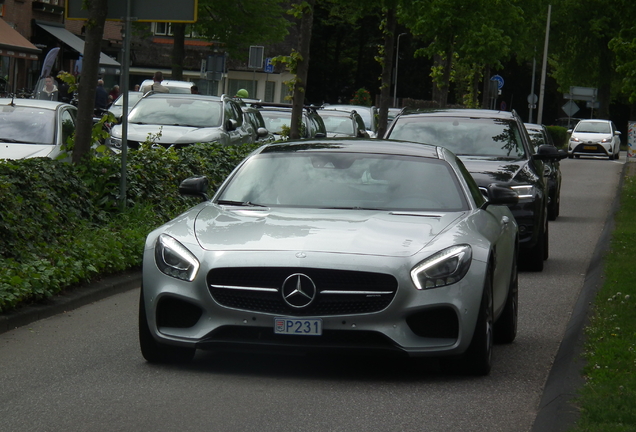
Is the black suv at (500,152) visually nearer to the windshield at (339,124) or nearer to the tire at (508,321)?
the tire at (508,321)

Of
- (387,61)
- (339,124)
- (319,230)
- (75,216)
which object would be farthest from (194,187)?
(339,124)

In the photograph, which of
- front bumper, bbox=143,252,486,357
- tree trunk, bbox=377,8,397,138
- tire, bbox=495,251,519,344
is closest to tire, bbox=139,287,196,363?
front bumper, bbox=143,252,486,357

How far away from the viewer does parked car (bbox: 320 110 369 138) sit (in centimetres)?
2938

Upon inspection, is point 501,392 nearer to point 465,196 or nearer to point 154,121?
point 465,196

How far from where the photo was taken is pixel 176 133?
20375 mm

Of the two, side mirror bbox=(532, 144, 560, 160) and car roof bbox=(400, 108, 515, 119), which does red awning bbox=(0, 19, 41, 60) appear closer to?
car roof bbox=(400, 108, 515, 119)

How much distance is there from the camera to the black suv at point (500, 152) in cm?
1311

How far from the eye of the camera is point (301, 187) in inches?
321

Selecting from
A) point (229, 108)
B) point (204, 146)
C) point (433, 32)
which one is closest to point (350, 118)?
point (433, 32)

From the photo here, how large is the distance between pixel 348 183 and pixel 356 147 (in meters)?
0.54

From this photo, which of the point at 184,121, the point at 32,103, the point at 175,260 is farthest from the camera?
the point at 184,121

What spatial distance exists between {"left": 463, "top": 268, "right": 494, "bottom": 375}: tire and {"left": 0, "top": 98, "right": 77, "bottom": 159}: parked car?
30.1ft

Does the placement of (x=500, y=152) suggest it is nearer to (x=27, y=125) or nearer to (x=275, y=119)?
(x=27, y=125)

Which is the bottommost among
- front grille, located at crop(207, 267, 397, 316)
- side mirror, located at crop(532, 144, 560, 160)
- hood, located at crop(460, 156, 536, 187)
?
hood, located at crop(460, 156, 536, 187)
